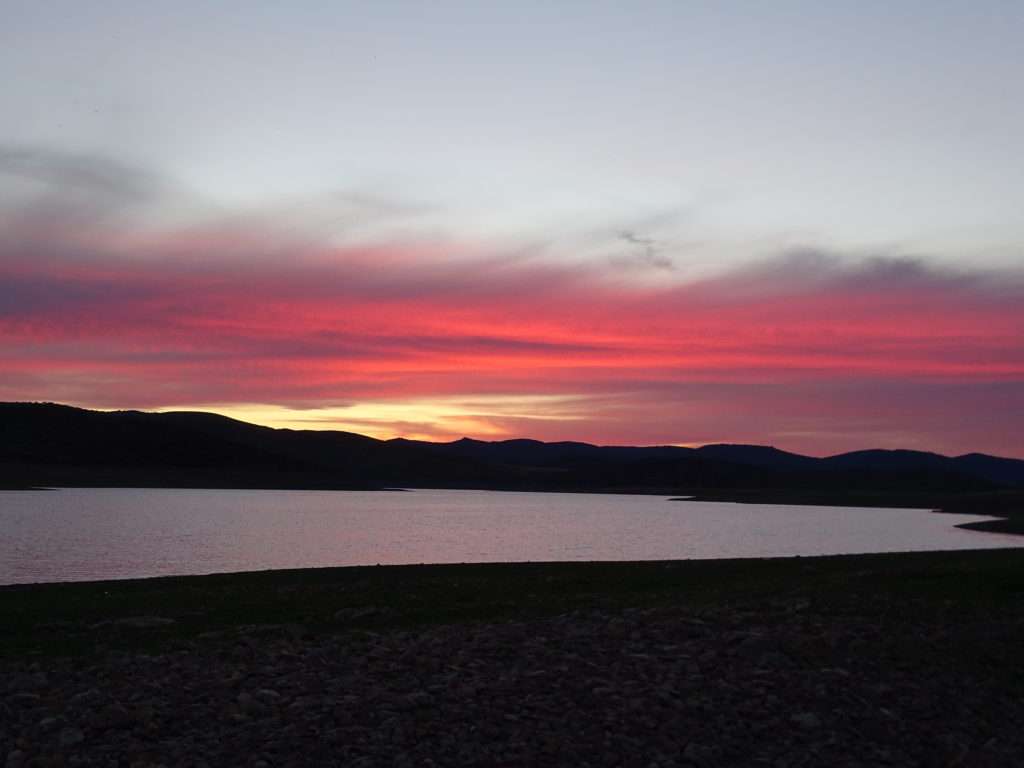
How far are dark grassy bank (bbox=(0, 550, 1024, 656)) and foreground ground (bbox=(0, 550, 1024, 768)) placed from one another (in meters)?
0.15

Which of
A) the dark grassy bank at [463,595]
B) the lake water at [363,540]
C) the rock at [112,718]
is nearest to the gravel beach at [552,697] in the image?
the rock at [112,718]

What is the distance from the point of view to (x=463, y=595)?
76.7 feet

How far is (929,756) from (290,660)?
327 inches

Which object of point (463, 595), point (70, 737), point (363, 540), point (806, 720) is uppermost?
point (463, 595)

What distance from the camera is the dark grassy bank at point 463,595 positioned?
60.8ft

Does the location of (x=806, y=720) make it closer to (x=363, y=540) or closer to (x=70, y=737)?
(x=70, y=737)

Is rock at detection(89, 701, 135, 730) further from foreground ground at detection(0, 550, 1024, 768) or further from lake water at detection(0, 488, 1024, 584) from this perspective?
lake water at detection(0, 488, 1024, 584)

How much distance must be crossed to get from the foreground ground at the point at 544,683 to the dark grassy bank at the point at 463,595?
153mm

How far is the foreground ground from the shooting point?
11.3 metres

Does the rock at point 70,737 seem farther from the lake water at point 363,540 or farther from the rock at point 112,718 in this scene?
the lake water at point 363,540

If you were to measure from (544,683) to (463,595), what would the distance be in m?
10.3

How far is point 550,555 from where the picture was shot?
54469mm

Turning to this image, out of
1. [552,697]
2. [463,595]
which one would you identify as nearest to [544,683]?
[552,697]

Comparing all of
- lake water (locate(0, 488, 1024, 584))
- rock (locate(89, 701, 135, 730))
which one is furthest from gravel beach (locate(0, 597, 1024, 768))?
lake water (locate(0, 488, 1024, 584))
